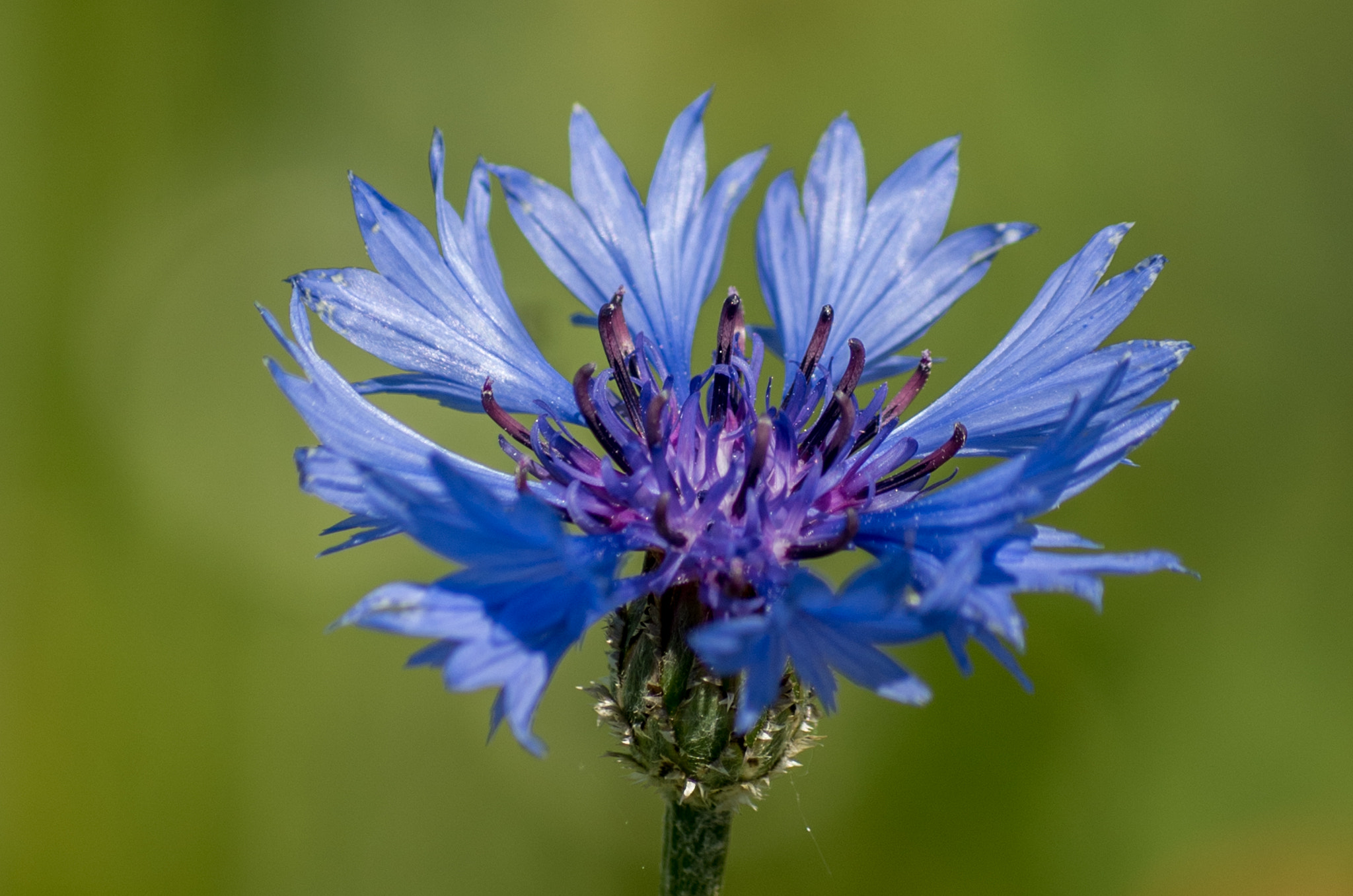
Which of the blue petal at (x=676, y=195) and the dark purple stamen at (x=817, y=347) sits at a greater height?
the blue petal at (x=676, y=195)

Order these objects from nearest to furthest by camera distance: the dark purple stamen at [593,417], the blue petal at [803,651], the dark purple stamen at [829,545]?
1. the blue petal at [803,651]
2. the dark purple stamen at [829,545]
3. the dark purple stamen at [593,417]

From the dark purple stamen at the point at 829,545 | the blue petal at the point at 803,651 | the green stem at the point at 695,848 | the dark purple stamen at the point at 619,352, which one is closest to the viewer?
the blue petal at the point at 803,651

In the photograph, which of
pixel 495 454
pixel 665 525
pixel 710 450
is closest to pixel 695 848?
pixel 665 525

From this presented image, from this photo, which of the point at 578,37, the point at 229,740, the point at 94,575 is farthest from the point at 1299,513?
the point at 94,575

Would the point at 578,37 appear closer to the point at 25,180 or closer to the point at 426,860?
the point at 25,180

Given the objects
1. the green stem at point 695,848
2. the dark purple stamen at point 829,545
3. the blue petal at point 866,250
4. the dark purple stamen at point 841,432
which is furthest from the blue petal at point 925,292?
the green stem at point 695,848

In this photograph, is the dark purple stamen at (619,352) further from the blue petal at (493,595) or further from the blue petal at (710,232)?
the blue petal at (493,595)
